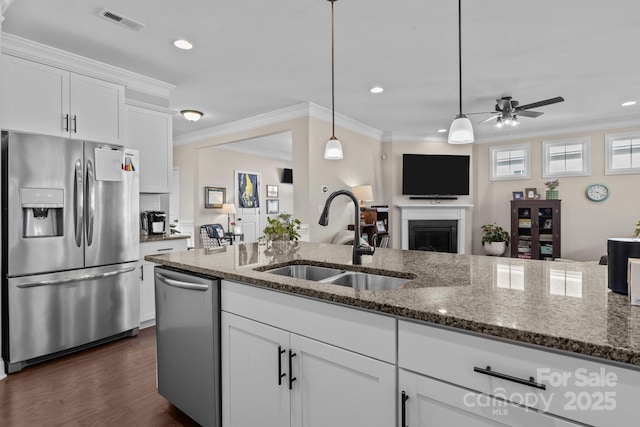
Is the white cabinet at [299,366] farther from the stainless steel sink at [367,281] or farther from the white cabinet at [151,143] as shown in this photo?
the white cabinet at [151,143]

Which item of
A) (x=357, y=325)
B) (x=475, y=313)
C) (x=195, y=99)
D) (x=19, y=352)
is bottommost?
(x=19, y=352)

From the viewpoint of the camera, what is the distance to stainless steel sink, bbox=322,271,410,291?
5.29ft

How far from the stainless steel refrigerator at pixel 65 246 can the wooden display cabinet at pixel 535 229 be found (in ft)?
20.7

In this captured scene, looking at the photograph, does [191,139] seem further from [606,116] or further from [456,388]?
[606,116]

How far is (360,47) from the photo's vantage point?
3.12 meters

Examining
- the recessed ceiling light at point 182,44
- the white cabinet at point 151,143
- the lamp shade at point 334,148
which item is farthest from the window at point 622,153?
the white cabinet at point 151,143

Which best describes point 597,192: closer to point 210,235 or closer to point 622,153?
point 622,153

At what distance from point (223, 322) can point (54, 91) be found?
8.76 feet

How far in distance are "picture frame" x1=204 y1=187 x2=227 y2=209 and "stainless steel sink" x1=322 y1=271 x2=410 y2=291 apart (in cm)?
571

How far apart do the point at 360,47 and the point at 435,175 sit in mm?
4172

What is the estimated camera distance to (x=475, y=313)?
0.94 m

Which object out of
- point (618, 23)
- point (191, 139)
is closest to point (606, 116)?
point (618, 23)

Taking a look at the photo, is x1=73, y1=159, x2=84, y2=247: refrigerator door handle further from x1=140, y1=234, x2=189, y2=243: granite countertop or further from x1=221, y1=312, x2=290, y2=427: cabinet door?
x1=221, y1=312, x2=290, y2=427: cabinet door

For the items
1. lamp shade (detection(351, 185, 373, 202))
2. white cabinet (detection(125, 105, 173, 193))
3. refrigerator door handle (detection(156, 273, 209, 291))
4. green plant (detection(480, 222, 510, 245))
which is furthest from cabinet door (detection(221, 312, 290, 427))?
green plant (detection(480, 222, 510, 245))
